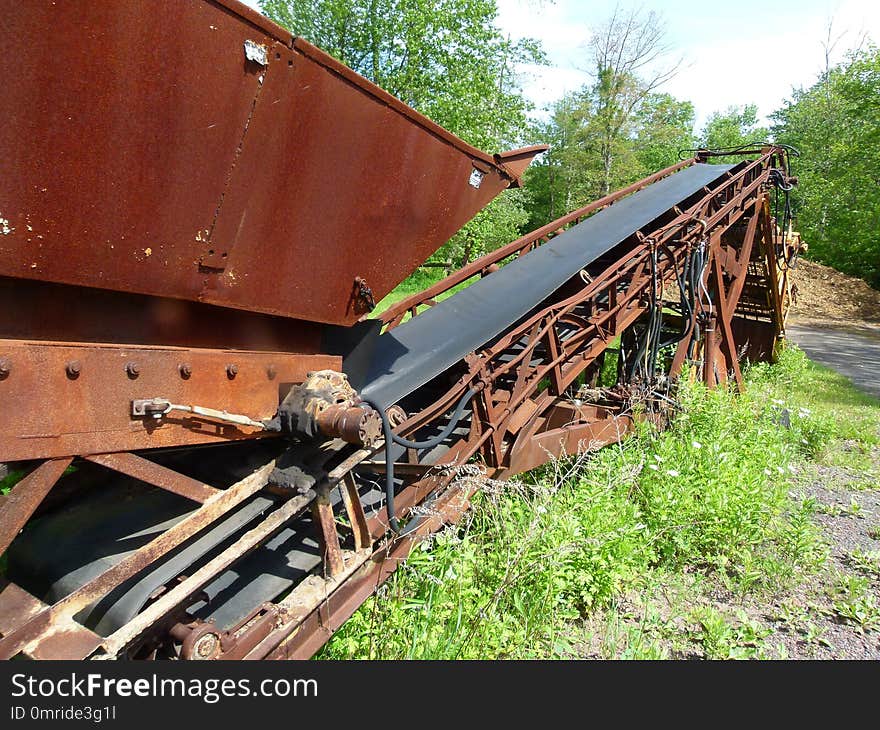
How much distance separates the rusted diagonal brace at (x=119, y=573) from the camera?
1.90 meters

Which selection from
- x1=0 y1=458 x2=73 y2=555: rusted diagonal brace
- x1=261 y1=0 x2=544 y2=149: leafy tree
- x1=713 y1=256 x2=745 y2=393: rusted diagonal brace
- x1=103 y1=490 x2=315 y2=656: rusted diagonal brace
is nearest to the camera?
x1=0 y1=458 x2=73 y2=555: rusted diagonal brace

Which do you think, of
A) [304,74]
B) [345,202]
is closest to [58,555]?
[345,202]

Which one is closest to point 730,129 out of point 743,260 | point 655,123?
point 655,123

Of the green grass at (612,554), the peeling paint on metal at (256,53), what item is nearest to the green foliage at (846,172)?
the green grass at (612,554)

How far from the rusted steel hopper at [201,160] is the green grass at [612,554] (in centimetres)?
169

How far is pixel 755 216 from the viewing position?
689 cm

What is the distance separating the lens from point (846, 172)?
26.0 m

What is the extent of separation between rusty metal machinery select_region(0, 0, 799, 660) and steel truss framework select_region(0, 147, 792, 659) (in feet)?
0.05

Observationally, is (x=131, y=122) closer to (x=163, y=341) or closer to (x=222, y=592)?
(x=163, y=341)

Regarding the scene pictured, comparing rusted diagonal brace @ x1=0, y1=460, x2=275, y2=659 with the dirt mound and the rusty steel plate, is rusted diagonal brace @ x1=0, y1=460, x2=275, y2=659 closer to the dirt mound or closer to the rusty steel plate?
the rusty steel plate

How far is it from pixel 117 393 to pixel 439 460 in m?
1.97

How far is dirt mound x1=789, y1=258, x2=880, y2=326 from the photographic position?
22.1 metres

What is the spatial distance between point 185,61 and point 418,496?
7.99ft

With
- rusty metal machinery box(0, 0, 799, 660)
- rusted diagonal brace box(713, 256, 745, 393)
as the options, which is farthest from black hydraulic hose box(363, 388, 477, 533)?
rusted diagonal brace box(713, 256, 745, 393)
